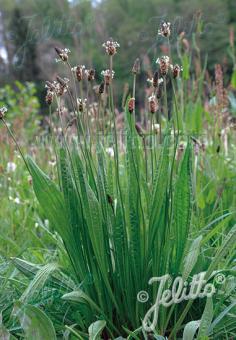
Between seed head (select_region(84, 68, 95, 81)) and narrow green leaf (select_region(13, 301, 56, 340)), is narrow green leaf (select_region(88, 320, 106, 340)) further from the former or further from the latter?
seed head (select_region(84, 68, 95, 81))

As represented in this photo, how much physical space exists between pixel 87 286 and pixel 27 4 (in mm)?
16665

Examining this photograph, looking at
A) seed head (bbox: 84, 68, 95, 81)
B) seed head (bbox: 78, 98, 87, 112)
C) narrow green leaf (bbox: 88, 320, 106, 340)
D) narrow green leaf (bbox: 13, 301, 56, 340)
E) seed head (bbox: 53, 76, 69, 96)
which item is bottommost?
narrow green leaf (bbox: 88, 320, 106, 340)

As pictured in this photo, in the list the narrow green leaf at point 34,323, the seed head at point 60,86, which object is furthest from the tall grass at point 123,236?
the narrow green leaf at point 34,323

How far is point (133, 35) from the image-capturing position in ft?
52.6

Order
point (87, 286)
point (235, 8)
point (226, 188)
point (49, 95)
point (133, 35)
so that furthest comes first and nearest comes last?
point (235, 8) → point (133, 35) → point (226, 188) → point (87, 286) → point (49, 95)

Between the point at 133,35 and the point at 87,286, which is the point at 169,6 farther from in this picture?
the point at 87,286

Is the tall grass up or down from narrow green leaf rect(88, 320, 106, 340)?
up

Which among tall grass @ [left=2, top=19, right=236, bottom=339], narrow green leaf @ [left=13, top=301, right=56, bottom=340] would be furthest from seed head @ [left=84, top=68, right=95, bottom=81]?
narrow green leaf @ [left=13, top=301, right=56, bottom=340]

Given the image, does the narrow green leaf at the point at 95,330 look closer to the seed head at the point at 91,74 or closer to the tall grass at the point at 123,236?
the tall grass at the point at 123,236

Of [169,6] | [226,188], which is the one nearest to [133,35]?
[169,6]

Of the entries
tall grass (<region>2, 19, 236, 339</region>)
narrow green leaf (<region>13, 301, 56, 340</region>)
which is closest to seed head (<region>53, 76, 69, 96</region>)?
tall grass (<region>2, 19, 236, 339</region>)

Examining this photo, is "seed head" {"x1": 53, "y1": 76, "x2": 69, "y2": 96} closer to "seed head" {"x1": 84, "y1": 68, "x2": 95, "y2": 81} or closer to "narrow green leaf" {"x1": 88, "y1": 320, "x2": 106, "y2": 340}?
"seed head" {"x1": 84, "y1": 68, "x2": 95, "y2": 81}

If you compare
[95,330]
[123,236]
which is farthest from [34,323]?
[123,236]

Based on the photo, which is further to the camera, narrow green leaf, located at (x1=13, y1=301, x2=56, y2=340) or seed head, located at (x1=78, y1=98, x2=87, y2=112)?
seed head, located at (x1=78, y1=98, x2=87, y2=112)
